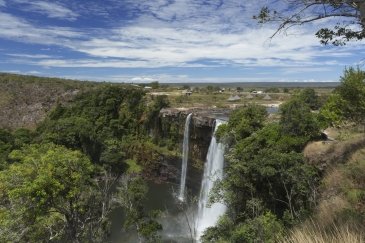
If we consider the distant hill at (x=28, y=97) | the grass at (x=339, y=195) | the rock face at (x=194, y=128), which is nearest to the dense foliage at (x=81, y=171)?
the rock face at (x=194, y=128)

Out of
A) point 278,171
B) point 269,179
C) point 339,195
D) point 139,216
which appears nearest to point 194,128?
point 139,216

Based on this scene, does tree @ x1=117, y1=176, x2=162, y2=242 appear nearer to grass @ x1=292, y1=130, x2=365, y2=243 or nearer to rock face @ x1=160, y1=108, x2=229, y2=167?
grass @ x1=292, y1=130, x2=365, y2=243

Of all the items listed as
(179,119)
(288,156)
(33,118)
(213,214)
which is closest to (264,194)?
(288,156)

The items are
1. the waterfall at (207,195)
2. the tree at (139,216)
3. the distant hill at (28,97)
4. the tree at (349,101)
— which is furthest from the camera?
the distant hill at (28,97)

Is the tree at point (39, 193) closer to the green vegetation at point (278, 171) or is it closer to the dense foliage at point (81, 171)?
the dense foliage at point (81, 171)

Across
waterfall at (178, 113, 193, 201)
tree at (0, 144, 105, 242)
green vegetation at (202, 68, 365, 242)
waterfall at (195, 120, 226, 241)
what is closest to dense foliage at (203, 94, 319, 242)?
green vegetation at (202, 68, 365, 242)

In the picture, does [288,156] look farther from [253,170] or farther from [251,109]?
[251,109]

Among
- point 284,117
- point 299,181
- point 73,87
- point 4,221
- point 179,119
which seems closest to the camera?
point 4,221
